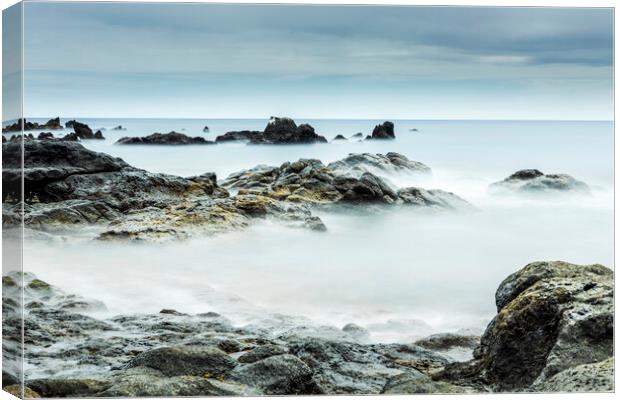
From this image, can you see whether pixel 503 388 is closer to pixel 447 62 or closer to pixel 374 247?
pixel 374 247

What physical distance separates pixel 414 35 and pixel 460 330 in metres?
2.68

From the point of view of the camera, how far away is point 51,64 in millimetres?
8125

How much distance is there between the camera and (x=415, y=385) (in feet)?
26.4

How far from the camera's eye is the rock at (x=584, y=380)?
7.84 m

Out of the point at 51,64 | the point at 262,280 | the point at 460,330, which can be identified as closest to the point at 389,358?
the point at 460,330

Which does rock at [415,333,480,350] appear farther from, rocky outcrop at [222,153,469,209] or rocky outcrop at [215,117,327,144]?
rocky outcrop at [215,117,327,144]

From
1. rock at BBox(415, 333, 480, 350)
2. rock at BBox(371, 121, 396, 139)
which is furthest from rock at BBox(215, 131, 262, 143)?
rock at BBox(415, 333, 480, 350)

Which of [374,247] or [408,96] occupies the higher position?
[408,96]

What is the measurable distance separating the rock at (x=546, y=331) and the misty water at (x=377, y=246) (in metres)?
0.28

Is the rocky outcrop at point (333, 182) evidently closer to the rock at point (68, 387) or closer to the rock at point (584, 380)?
the rock at point (584, 380)

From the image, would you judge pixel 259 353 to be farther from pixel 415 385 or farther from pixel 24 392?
pixel 24 392

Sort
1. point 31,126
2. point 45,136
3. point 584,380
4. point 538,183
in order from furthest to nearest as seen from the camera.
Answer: point 538,183 → point 45,136 → point 31,126 → point 584,380

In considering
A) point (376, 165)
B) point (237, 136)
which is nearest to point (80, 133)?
point (237, 136)

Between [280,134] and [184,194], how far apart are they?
3.40 feet
